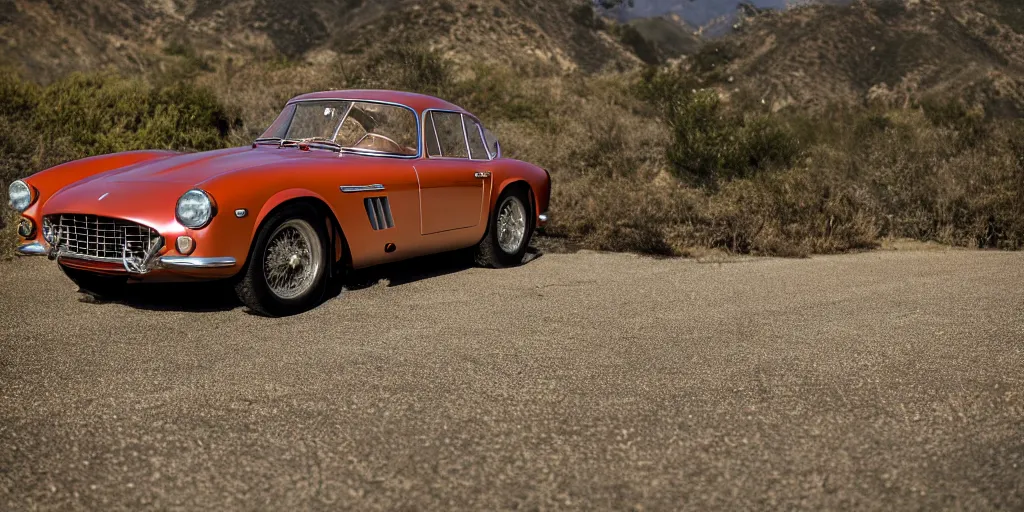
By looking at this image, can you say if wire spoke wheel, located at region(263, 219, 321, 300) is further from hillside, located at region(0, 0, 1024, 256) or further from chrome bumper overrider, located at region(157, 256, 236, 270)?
hillside, located at region(0, 0, 1024, 256)

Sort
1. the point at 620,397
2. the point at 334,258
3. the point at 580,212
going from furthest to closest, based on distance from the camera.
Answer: the point at 580,212, the point at 334,258, the point at 620,397

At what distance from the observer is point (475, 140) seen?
7461 mm

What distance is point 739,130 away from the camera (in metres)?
12.6

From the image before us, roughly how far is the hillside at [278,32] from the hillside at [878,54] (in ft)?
22.1

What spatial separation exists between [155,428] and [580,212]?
23.0ft

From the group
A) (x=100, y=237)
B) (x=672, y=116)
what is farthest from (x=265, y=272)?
(x=672, y=116)

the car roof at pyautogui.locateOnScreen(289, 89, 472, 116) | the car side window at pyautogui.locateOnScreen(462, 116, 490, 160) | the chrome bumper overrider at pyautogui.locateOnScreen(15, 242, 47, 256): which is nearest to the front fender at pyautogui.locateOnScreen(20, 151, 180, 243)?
the chrome bumper overrider at pyautogui.locateOnScreen(15, 242, 47, 256)

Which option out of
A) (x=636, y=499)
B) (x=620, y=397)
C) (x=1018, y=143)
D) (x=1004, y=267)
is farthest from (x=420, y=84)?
(x=636, y=499)

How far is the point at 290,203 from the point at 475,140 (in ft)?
8.04

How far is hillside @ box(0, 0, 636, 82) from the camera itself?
102 feet

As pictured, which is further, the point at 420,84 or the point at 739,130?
the point at 420,84

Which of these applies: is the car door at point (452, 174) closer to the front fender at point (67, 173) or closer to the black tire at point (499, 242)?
the black tire at point (499, 242)

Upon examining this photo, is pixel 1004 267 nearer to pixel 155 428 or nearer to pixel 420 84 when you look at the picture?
pixel 155 428

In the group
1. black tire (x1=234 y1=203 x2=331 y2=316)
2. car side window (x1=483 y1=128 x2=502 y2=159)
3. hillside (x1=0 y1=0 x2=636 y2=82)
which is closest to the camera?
black tire (x1=234 y1=203 x2=331 y2=316)
